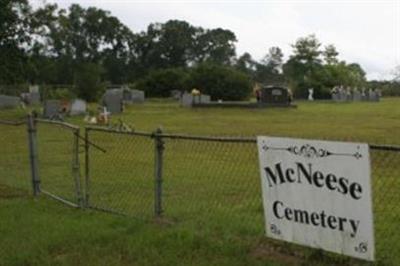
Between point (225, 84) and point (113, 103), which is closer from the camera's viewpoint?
point (113, 103)

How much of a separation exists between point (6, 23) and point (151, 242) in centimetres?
3065

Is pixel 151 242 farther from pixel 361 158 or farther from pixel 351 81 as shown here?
pixel 351 81

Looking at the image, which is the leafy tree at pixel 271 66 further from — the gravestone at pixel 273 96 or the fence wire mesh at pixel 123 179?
the fence wire mesh at pixel 123 179

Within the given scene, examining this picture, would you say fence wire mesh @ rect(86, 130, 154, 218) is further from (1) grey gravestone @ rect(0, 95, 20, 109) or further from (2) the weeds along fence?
(1) grey gravestone @ rect(0, 95, 20, 109)

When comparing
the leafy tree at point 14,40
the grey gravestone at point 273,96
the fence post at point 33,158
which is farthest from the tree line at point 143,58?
the fence post at point 33,158

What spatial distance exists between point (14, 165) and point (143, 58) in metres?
121

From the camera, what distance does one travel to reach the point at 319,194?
244 inches

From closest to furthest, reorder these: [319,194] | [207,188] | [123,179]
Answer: [319,194] < [207,188] < [123,179]

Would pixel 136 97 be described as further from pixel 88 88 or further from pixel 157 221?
pixel 157 221

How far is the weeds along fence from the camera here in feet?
26.9

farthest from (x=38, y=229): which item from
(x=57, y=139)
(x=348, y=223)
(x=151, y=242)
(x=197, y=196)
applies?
(x=57, y=139)

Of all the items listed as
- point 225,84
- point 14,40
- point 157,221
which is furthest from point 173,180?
point 225,84

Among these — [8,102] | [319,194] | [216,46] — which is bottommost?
[8,102]

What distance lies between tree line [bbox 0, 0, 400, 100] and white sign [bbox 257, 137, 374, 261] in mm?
30734
